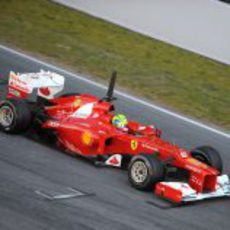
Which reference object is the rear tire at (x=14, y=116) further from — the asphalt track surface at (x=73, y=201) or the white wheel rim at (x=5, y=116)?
the asphalt track surface at (x=73, y=201)

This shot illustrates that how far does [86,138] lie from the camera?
11344mm

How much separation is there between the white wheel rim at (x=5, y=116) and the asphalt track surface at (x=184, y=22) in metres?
7.63

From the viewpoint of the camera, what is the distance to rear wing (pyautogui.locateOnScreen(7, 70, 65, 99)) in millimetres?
12188

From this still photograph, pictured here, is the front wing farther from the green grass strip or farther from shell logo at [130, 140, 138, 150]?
the green grass strip

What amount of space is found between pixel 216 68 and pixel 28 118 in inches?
294

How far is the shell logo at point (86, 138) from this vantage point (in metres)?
11.3

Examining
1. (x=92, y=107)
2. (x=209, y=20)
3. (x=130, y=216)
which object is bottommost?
(x=130, y=216)

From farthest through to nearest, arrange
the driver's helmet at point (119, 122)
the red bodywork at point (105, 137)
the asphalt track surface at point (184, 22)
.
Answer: the asphalt track surface at point (184, 22), the driver's helmet at point (119, 122), the red bodywork at point (105, 137)

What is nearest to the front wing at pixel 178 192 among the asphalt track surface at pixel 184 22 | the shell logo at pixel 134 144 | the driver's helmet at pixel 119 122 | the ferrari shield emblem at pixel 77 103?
the shell logo at pixel 134 144

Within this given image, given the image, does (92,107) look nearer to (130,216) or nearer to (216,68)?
(130,216)

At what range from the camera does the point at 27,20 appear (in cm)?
1961

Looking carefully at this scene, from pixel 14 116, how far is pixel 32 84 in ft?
2.31

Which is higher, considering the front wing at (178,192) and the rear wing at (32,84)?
the rear wing at (32,84)

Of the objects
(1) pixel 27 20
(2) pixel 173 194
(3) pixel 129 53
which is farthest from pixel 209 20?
(2) pixel 173 194
